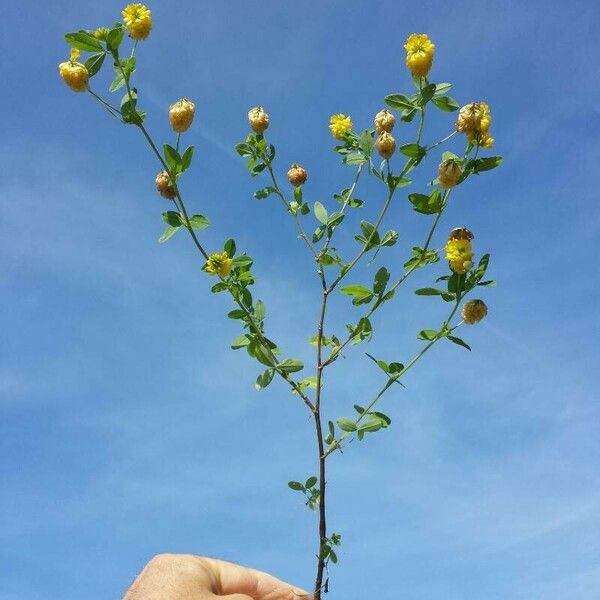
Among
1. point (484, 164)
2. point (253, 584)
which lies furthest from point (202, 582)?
point (484, 164)

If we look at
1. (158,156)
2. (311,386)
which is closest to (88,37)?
(158,156)

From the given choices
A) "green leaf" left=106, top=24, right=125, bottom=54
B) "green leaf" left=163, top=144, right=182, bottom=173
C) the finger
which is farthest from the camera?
the finger

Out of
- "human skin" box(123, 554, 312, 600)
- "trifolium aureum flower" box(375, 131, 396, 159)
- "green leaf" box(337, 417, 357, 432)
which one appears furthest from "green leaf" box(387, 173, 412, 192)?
"human skin" box(123, 554, 312, 600)

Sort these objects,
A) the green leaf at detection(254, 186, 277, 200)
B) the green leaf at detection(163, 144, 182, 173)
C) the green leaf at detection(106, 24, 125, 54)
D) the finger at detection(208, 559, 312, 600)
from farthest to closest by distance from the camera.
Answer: the green leaf at detection(254, 186, 277, 200), the finger at detection(208, 559, 312, 600), the green leaf at detection(163, 144, 182, 173), the green leaf at detection(106, 24, 125, 54)

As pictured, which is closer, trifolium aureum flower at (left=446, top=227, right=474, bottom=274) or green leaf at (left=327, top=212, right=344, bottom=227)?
trifolium aureum flower at (left=446, top=227, right=474, bottom=274)

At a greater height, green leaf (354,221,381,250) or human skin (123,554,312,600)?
green leaf (354,221,381,250)

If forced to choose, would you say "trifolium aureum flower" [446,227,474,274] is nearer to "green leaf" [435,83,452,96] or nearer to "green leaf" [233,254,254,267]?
"green leaf" [435,83,452,96]

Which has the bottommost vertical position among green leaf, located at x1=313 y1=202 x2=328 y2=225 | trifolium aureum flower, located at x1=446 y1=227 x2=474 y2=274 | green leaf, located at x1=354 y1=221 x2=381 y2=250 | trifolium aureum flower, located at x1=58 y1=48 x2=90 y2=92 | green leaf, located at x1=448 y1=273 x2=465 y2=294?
green leaf, located at x1=448 y1=273 x2=465 y2=294

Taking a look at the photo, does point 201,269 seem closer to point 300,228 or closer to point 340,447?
point 300,228
